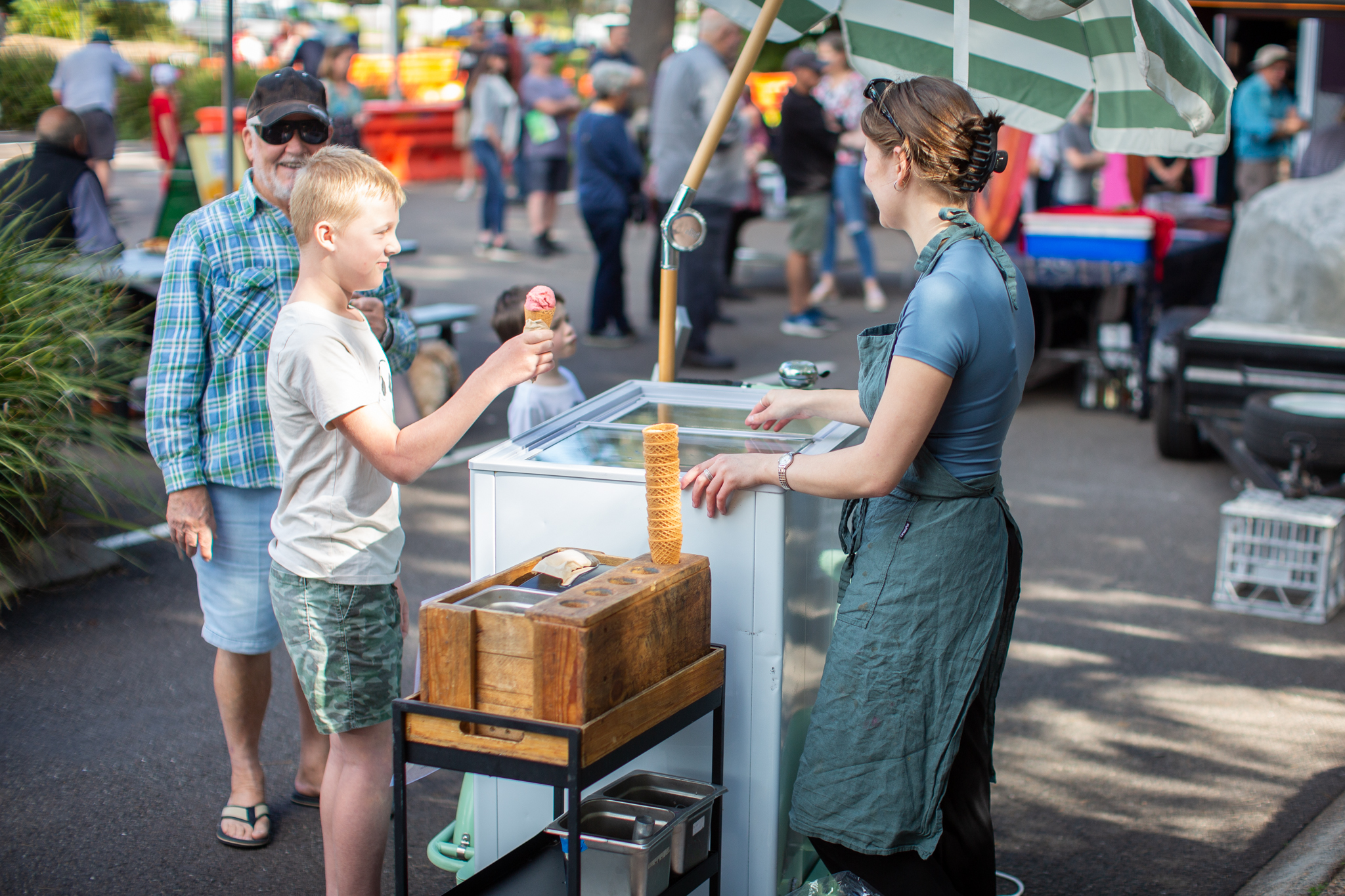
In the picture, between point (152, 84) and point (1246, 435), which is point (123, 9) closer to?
point (152, 84)

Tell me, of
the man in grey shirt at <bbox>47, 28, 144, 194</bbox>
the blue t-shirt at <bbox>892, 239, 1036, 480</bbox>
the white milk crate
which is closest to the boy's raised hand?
the blue t-shirt at <bbox>892, 239, 1036, 480</bbox>

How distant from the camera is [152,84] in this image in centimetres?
1822

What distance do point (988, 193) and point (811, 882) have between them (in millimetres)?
8384

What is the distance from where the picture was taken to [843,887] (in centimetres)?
250

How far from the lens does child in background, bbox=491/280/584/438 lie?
3.78m

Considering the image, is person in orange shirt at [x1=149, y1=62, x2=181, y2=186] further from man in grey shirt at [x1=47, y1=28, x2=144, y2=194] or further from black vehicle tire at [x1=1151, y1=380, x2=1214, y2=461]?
black vehicle tire at [x1=1151, y1=380, x2=1214, y2=461]

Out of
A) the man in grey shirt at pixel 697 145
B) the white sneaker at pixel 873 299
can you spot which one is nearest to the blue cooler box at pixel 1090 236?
the man in grey shirt at pixel 697 145

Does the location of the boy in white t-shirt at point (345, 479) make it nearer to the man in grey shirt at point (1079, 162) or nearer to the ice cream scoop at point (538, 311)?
the ice cream scoop at point (538, 311)

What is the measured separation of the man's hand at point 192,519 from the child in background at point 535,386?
92 cm

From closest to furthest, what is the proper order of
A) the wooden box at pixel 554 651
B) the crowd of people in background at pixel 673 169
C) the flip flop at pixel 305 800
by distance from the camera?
1. the wooden box at pixel 554 651
2. the flip flop at pixel 305 800
3. the crowd of people in background at pixel 673 169

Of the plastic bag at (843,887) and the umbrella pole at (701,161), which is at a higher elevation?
the umbrella pole at (701,161)

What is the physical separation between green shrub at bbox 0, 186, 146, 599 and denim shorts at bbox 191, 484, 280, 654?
1735 millimetres

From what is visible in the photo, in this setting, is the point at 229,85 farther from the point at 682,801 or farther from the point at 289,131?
the point at 682,801

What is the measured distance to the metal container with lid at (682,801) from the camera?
2460 millimetres
